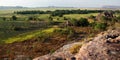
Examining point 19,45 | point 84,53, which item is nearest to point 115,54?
point 84,53

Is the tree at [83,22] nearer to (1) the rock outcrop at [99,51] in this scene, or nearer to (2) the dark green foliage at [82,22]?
(2) the dark green foliage at [82,22]

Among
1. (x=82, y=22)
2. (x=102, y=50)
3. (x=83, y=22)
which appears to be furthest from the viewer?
(x=82, y=22)

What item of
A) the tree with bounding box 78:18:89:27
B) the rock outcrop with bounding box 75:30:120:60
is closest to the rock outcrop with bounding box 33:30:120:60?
the rock outcrop with bounding box 75:30:120:60

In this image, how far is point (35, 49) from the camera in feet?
227

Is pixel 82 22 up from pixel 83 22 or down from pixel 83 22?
down

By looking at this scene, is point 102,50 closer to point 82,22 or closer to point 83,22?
point 83,22

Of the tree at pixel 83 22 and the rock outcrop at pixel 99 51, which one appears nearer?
the rock outcrop at pixel 99 51

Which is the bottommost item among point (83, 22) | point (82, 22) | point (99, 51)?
point (82, 22)

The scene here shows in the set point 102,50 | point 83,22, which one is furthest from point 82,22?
Result: point 102,50

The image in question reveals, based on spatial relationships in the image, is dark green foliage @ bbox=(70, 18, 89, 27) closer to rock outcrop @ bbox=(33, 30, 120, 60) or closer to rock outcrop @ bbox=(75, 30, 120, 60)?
rock outcrop @ bbox=(33, 30, 120, 60)

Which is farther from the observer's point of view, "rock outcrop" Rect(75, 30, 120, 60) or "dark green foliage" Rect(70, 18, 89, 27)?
"dark green foliage" Rect(70, 18, 89, 27)

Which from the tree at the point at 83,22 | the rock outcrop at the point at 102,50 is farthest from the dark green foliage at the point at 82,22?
the rock outcrop at the point at 102,50

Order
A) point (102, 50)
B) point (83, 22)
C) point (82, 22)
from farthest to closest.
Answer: point (82, 22)
point (83, 22)
point (102, 50)

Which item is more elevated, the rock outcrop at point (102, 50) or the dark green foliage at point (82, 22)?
the rock outcrop at point (102, 50)
